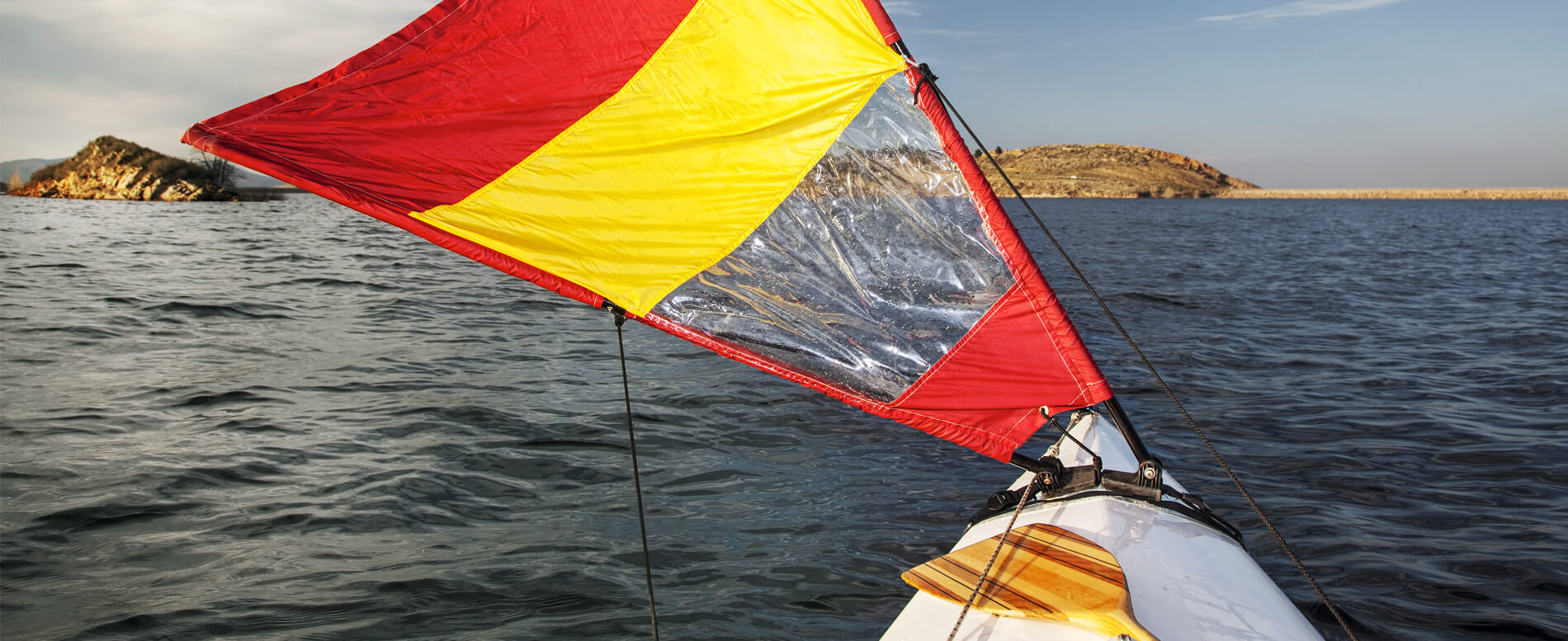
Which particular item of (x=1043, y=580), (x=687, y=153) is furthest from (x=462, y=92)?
(x=1043, y=580)

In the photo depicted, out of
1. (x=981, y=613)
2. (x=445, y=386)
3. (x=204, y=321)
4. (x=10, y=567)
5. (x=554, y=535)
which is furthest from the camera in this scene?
(x=204, y=321)

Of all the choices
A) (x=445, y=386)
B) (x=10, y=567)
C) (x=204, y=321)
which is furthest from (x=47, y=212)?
(x=10, y=567)

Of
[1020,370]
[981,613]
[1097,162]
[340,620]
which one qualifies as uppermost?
[1097,162]

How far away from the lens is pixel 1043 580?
354 centimetres

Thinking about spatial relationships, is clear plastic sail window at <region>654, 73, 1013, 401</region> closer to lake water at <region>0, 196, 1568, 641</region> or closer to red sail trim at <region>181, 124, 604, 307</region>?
red sail trim at <region>181, 124, 604, 307</region>

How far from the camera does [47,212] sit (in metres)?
39.1

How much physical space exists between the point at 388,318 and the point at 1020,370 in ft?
38.5

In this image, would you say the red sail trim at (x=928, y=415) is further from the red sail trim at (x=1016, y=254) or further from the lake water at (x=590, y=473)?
the lake water at (x=590, y=473)

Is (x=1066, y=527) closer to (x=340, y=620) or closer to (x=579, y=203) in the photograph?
(x=579, y=203)

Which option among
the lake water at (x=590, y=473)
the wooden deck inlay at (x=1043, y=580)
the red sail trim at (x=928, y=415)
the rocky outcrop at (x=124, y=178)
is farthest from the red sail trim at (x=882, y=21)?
the rocky outcrop at (x=124, y=178)

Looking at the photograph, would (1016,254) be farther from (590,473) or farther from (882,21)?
(590,473)

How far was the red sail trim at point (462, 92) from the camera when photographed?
3684 mm

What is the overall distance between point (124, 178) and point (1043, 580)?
68.6m

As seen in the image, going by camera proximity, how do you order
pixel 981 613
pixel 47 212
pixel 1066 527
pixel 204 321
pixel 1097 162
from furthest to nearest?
pixel 1097 162 < pixel 47 212 < pixel 204 321 < pixel 1066 527 < pixel 981 613
